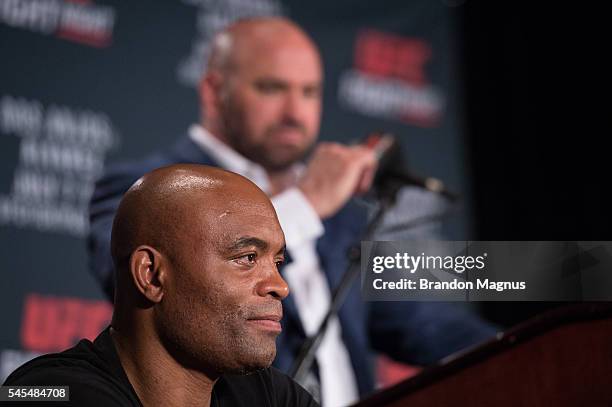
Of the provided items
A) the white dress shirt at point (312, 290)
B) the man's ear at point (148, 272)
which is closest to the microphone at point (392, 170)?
the white dress shirt at point (312, 290)

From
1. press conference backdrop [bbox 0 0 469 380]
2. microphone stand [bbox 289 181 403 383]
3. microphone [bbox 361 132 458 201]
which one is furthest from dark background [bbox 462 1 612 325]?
microphone stand [bbox 289 181 403 383]

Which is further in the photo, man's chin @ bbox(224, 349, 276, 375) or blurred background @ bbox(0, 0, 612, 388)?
blurred background @ bbox(0, 0, 612, 388)

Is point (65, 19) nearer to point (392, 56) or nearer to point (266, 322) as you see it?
point (392, 56)

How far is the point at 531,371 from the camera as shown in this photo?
1657 mm

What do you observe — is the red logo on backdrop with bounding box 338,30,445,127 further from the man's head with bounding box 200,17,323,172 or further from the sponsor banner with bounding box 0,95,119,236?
the sponsor banner with bounding box 0,95,119,236

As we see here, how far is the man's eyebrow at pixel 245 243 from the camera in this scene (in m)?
1.77

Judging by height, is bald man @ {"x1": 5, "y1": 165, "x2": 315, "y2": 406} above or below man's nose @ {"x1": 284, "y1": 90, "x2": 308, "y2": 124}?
below

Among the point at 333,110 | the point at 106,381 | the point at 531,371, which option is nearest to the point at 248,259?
the point at 106,381

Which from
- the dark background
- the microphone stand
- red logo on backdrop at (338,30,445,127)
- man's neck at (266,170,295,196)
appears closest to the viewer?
the microphone stand

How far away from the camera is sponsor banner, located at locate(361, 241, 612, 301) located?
2412mm

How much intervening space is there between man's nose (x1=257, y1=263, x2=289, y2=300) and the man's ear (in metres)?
0.18

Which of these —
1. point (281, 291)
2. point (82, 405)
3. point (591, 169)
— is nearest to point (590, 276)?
point (281, 291)

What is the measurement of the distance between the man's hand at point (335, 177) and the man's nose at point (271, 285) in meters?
1.47

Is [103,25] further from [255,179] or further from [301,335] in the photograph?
[301,335]
